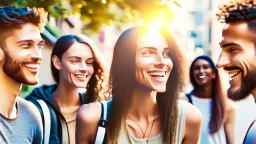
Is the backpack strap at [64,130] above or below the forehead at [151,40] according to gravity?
below

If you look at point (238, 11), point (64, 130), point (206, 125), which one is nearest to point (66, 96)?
point (64, 130)

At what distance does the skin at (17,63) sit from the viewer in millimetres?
2928

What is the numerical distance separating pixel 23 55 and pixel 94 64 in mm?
404

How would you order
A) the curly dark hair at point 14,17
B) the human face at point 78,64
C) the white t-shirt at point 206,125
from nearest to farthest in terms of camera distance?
1. the curly dark hair at point 14,17
2. the human face at point 78,64
3. the white t-shirt at point 206,125

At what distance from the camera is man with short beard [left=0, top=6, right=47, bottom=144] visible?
2.93 metres

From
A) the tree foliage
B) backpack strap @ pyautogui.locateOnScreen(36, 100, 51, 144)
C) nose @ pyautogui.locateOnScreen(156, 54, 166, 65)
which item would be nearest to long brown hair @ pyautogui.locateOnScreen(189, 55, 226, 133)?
nose @ pyautogui.locateOnScreen(156, 54, 166, 65)

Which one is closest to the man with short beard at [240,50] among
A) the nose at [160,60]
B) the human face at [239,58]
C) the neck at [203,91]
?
the human face at [239,58]

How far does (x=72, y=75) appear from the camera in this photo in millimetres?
3039

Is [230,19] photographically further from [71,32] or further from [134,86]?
[71,32]

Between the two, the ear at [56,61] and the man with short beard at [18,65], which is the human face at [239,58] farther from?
the man with short beard at [18,65]

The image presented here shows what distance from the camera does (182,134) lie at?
10.1ft

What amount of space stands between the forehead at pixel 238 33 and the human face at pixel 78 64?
2.66 ft

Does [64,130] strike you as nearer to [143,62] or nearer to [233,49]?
[143,62]

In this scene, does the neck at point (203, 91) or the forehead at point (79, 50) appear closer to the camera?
the forehead at point (79, 50)
